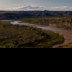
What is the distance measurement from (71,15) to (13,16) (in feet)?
36.1
